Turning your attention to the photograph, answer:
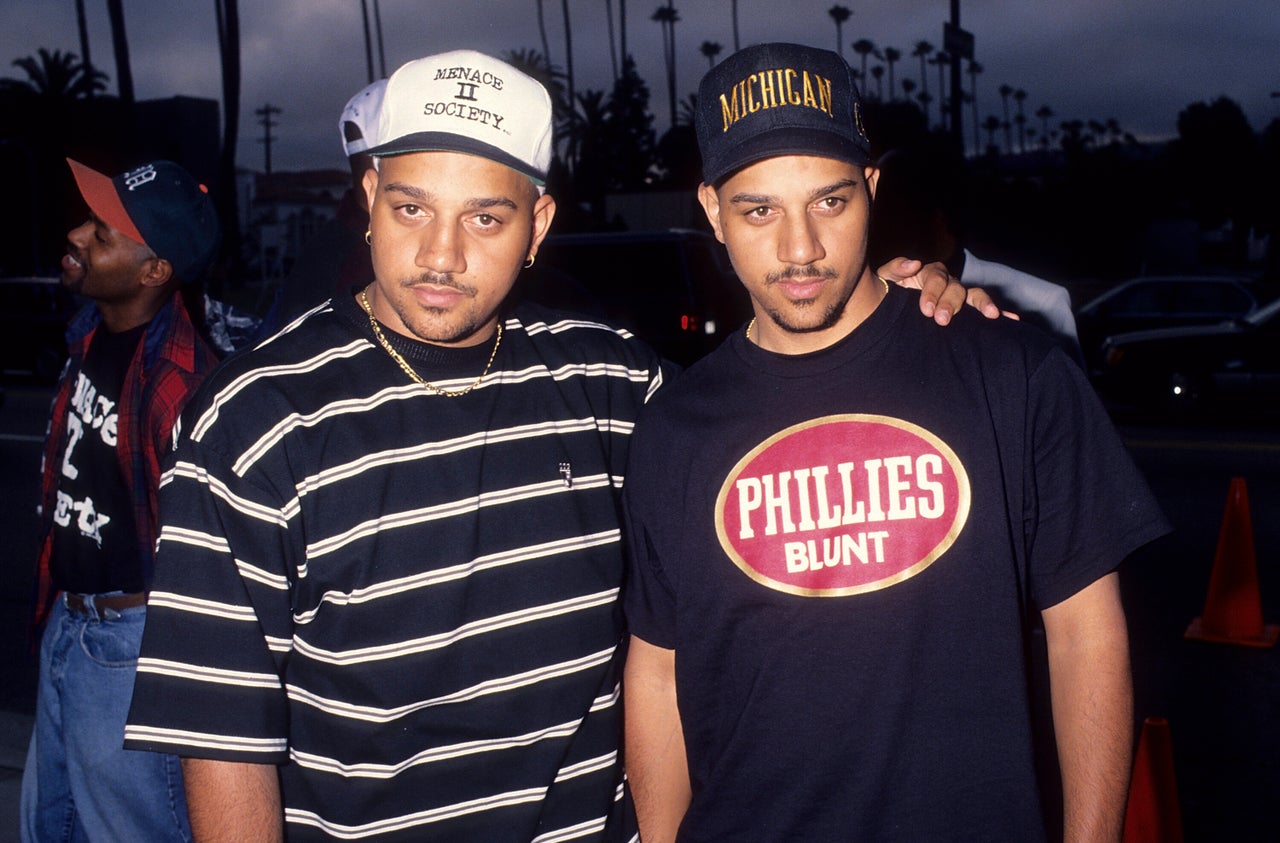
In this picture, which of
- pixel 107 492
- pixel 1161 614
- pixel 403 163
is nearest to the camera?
pixel 403 163

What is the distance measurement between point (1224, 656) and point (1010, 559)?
4748mm

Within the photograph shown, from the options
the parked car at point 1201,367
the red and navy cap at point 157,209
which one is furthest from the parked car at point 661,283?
the red and navy cap at point 157,209

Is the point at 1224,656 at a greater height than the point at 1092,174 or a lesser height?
lesser

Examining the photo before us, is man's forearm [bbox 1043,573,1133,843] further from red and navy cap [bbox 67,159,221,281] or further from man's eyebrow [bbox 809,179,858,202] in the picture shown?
red and navy cap [bbox 67,159,221,281]

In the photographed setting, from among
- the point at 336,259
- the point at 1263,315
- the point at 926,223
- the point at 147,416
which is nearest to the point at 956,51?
the point at 1263,315

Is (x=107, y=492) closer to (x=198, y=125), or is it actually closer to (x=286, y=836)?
(x=286, y=836)

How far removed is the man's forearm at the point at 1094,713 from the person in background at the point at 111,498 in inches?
80.9

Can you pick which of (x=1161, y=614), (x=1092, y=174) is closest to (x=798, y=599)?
(x=1161, y=614)

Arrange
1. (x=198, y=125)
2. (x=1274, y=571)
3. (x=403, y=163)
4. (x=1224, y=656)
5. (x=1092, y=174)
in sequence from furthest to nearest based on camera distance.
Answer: (x=198, y=125), (x=1092, y=174), (x=1274, y=571), (x=1224, y=656), (x=403, y=163)

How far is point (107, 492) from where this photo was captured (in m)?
3.21

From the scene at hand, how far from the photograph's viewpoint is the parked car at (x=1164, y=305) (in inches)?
642

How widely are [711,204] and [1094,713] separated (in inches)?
47.2

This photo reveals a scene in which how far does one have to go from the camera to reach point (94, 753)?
3.06 metres

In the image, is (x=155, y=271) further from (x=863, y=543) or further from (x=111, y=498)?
(x=863, y=543)
